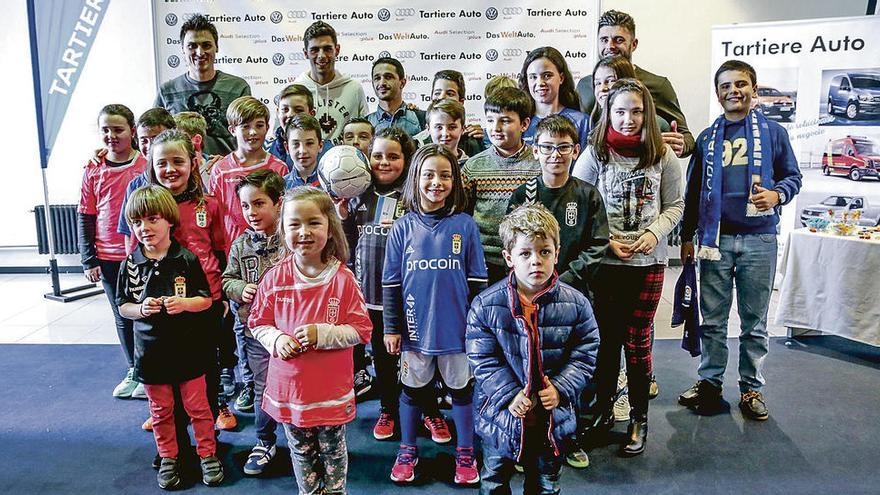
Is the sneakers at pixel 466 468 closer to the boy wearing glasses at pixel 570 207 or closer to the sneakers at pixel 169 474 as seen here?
the boy wearing glasses at pixel 570 207

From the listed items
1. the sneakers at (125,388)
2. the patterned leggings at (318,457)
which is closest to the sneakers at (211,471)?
the patterned leggings at (318,457)

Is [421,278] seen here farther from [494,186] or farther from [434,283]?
[494,186]

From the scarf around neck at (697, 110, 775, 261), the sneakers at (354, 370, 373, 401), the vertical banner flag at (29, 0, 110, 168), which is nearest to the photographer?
the scarf around neck at (697, 110, 775, 261)

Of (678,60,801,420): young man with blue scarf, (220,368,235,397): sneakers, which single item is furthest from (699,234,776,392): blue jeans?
(220,368,235,397): sneakers

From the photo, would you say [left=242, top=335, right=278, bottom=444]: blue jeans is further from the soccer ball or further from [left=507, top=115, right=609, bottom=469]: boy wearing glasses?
[left=507, top=115, right=609, bottom=469]: boy wearing glasses

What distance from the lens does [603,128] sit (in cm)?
253

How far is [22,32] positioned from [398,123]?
13.6 feet

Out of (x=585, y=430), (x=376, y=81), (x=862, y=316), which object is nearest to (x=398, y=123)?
(x=376, y=81)

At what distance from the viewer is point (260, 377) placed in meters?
2.49

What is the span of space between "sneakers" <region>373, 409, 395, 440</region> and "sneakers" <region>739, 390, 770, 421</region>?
5.26 feet

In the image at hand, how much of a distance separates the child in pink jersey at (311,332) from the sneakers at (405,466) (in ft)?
1.27

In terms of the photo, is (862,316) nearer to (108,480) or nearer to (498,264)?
(498,264)

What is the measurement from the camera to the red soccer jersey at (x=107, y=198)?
305 cm

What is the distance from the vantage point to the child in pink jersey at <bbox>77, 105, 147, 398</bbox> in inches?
120
